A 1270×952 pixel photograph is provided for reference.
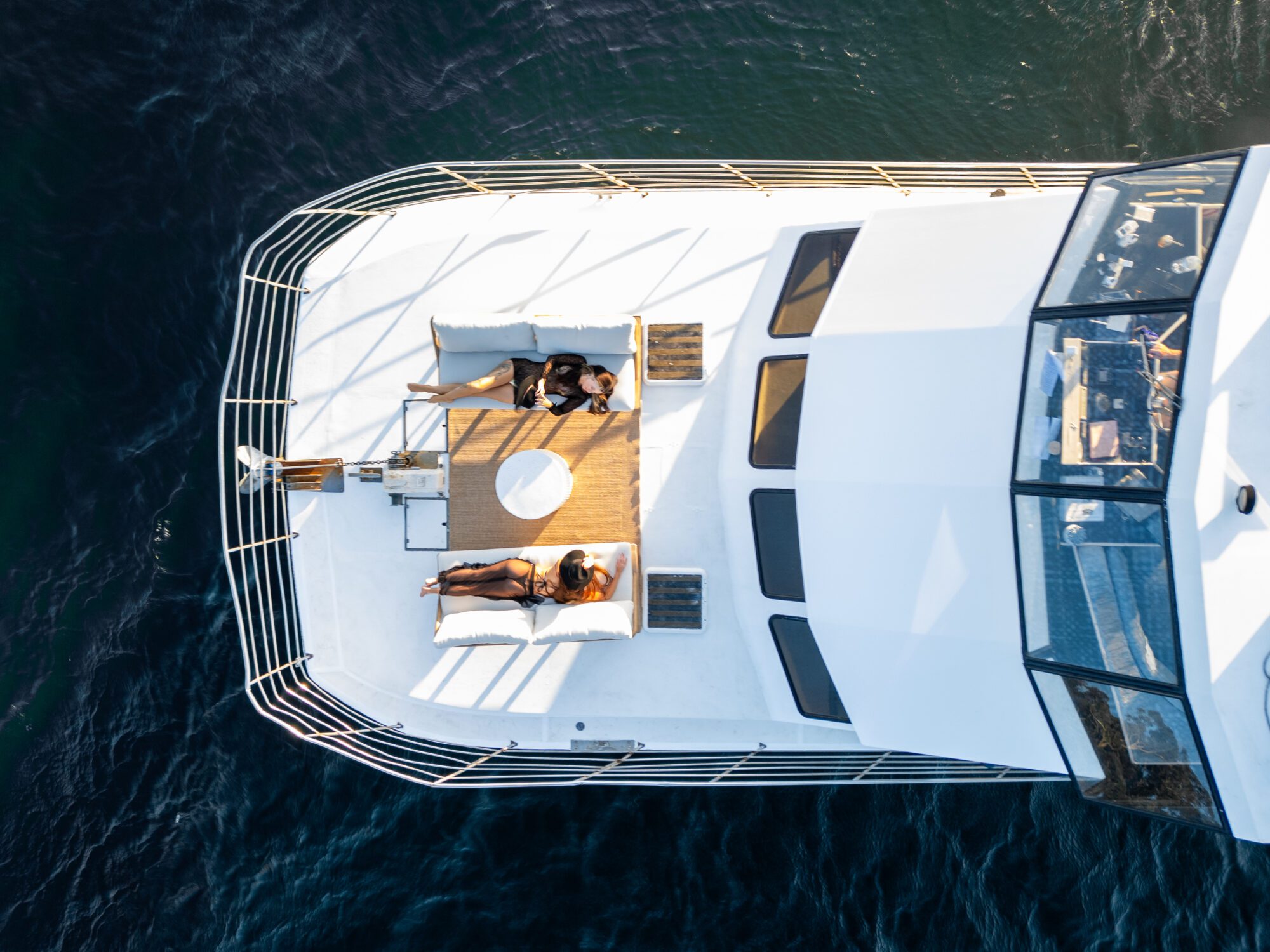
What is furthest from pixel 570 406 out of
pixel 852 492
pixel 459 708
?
pixel 459 708

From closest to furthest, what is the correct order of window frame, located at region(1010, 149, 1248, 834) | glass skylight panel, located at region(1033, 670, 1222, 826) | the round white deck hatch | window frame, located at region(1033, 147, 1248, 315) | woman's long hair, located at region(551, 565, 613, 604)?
window frame, located at region(1010, 149, 1248, 834), window frame, located at region(1033, 147, 1248, 315), glass skylight panel, located at region(1033, 670, 1222, 826), woman's long hair, located at region(551, 565, 613, 604), the round white deck hatch

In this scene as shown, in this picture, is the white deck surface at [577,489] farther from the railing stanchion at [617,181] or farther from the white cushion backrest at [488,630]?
the white cushion backrest at [488,630]

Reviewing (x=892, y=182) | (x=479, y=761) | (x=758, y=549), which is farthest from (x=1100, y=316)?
(x=479, y=761)

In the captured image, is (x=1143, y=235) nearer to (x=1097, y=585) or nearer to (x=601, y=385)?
(x=1097, y=585)

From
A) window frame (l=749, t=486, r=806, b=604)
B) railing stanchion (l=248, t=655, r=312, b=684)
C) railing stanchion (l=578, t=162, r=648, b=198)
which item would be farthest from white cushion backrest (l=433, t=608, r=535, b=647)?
railing stanchion (l=578, t=162, r=648, b=198)

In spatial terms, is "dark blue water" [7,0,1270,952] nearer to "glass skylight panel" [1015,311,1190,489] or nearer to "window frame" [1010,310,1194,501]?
"window frame" [1010,310,1194,501]

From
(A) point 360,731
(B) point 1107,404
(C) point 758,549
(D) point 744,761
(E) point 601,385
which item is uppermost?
(E) point 601,385
